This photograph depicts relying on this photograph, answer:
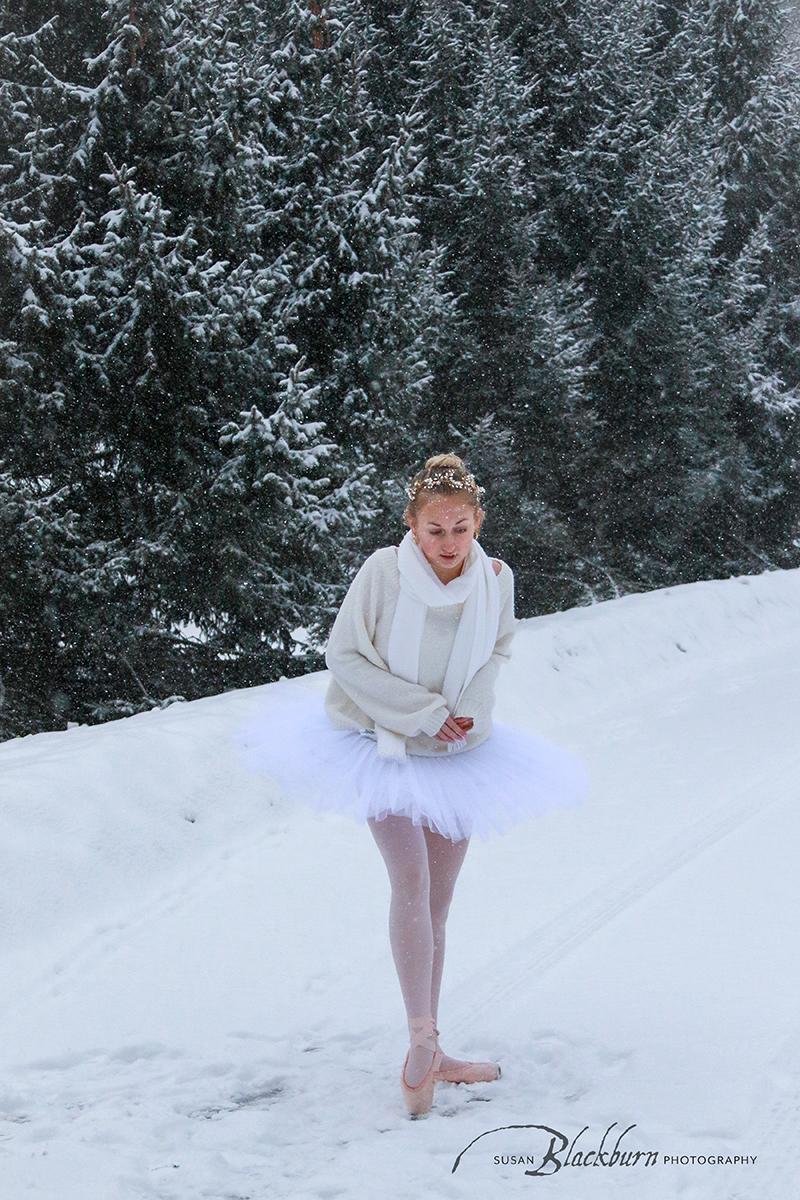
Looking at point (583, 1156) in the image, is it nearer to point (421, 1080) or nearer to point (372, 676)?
point (421, 1080)

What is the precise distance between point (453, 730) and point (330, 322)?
29.6 ft

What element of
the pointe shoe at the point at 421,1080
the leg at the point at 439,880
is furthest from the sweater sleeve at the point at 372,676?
the pointe shoe at the point at 421,1080

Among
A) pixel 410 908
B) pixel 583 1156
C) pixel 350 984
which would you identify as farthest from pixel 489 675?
pixel 350 984

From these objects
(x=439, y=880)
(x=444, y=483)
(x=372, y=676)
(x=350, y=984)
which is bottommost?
(x=350, y=984)

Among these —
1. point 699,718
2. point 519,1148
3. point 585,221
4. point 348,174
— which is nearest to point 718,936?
Result: point 519,1148

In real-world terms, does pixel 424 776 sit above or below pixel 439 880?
above

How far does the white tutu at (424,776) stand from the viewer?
3.84m

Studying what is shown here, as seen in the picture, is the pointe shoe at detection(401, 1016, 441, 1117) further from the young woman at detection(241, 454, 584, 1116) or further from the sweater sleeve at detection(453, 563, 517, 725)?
the sweater sleeve at detection(453, 563, 517, 725)

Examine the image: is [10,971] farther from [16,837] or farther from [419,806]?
[419,806]

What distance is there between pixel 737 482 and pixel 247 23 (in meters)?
10.1

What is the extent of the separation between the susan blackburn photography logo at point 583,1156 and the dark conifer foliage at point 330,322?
22.6 ft

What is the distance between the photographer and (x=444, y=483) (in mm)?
3939

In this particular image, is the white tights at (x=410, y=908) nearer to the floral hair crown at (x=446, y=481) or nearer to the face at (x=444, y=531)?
the face at (x=444, y=531)

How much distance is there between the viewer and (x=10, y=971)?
16.3 feet
